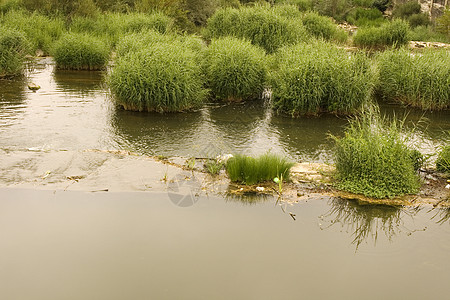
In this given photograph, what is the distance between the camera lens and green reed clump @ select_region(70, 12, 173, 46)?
56.2 ft

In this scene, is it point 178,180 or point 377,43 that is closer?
point 178,180

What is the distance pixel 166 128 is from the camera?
984cm

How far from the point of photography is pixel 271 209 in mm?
6523

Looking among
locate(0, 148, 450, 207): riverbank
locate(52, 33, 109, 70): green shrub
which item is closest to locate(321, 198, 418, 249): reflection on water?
locate(0, 148, 450, 207): riverbank

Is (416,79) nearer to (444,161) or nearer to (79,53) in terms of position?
(444,161)

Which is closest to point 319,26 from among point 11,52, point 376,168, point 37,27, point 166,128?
point 37,27

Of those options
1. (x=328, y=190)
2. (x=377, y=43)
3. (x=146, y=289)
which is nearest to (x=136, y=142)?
(x=328, y=190)

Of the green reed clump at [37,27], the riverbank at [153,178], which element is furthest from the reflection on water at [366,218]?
the green reed clump at [37,27]

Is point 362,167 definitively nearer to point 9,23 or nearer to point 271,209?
point 271,209

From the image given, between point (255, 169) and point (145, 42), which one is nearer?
point (255, 169)

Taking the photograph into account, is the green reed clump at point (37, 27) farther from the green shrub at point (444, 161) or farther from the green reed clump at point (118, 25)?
the green shrub at point (444, 161)

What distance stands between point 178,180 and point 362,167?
2.69 m

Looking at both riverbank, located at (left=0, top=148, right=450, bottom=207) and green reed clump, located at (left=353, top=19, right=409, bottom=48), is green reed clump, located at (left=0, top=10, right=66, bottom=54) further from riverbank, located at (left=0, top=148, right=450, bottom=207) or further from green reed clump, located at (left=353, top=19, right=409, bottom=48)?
green reed clump, located at (left=353, top=19, right=409, bottom=48)

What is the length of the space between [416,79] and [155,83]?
6.19m
